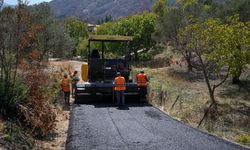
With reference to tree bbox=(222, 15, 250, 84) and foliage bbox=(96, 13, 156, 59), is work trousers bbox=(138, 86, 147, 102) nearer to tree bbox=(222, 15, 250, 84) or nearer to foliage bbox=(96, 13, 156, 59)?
tree bbox=(222, 15, 250, 84)

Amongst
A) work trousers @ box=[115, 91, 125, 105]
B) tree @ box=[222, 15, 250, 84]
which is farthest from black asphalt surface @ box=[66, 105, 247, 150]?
tree @ box=[222, 15, 250, 84]

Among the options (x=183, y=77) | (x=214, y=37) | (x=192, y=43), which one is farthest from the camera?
(x=183, y=77)

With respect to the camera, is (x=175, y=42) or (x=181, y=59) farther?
(x=181, y=59)

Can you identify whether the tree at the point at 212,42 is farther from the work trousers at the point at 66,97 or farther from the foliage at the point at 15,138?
the foliage at the point at 15,138

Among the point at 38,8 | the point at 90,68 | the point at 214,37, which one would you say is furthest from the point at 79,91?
the point at 38,8

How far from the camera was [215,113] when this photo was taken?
850 inches

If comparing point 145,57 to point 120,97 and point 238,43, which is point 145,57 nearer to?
point 238,43

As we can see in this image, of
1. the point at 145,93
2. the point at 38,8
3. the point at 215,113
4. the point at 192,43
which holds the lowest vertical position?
the point at 215,113

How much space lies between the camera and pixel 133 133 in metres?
10.9

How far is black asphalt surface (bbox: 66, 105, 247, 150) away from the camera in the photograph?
9.62 meters

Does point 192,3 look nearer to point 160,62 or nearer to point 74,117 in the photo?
point 160,62

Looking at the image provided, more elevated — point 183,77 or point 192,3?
point 192,3

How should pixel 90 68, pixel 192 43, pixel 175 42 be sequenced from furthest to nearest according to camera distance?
pixel 175 42, pixel 192 43, pixel 90 68

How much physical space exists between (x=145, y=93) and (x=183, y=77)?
21.9 metres
